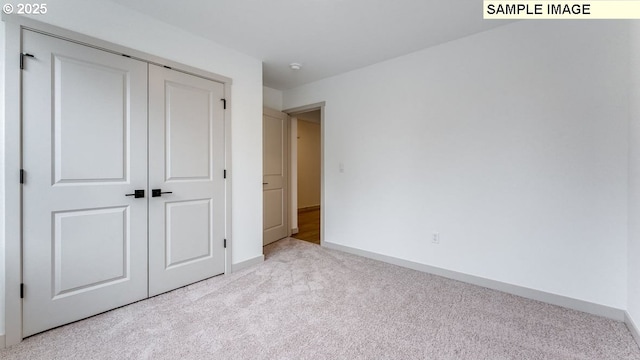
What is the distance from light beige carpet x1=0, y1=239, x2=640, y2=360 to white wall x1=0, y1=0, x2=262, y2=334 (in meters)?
0.75

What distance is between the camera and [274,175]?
4.29 metres

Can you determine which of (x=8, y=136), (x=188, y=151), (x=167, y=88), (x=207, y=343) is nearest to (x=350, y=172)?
(x=188, y=151)

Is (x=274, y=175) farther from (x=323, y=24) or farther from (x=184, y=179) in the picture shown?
(x=323, y=24)

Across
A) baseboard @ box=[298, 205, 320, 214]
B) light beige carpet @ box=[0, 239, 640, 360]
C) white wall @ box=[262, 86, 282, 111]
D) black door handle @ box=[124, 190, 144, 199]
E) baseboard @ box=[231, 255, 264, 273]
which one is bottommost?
light beige carpet @ box=[0, 239, 640, 360]

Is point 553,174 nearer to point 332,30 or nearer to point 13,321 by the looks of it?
point 332,30

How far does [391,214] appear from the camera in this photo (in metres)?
3.31

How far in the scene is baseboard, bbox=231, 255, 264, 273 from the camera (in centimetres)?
299

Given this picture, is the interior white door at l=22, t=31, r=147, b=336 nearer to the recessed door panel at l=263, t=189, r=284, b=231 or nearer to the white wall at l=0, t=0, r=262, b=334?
the white wall at l=0, t=0, r=262, b=334

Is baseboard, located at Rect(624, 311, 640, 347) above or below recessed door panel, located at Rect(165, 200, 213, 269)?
below

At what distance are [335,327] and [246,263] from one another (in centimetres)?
154

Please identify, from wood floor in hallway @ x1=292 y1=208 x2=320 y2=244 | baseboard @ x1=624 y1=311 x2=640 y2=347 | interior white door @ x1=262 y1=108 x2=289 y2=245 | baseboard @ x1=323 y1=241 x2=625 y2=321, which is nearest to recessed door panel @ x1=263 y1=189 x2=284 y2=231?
interior white door @ x1=262 y1=108 x2=289 y2=245

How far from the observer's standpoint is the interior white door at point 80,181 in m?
1.81

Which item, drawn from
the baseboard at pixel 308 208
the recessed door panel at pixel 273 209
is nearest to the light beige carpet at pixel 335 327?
the recessed door panel at pixel 273 209

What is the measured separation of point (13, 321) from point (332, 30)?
3.31 meters
